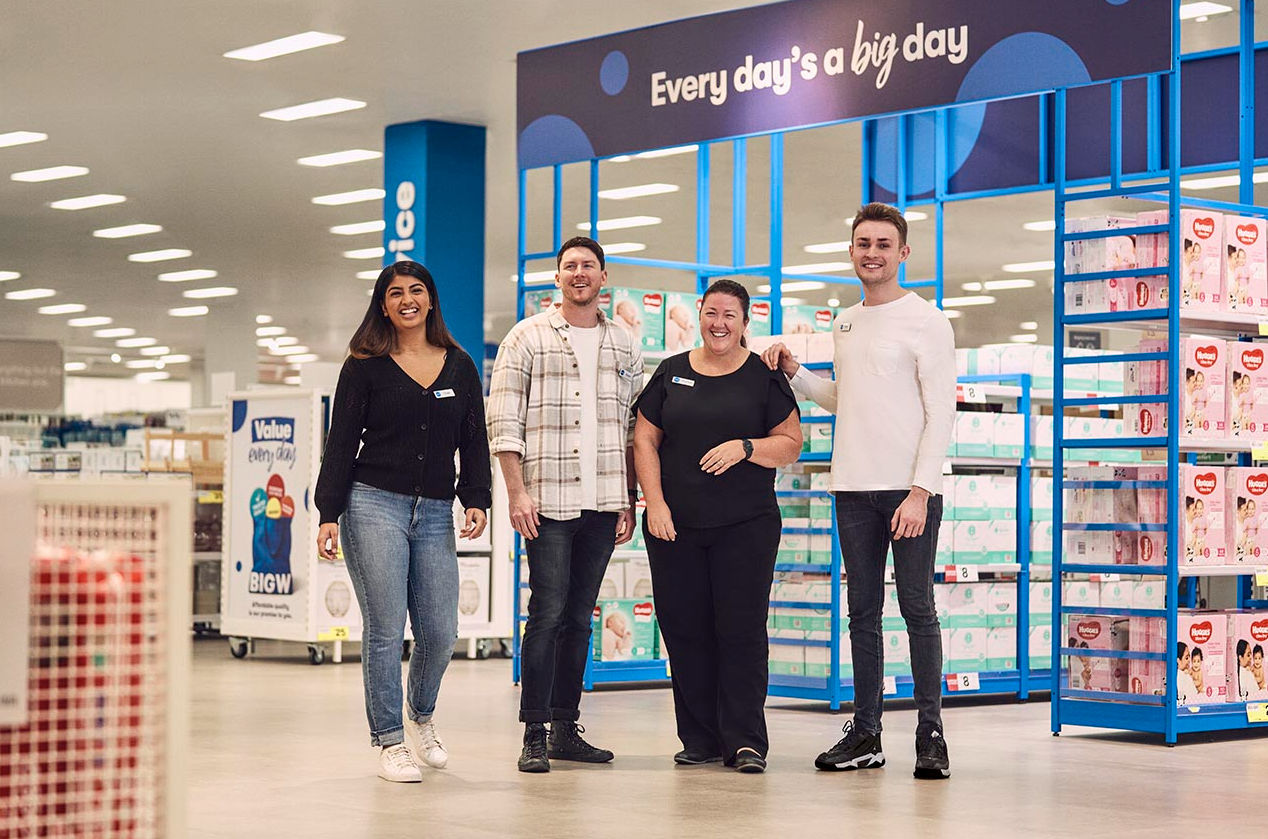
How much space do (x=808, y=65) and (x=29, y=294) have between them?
63.7ft

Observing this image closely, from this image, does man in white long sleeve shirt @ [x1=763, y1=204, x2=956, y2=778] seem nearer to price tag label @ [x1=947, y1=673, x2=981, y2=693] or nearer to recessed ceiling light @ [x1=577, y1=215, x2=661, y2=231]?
price tag label @ [x1=947, y1=673, x2=981, y2=693]

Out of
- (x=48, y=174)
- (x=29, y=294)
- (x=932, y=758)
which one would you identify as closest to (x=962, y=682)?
(x=932, y=758)

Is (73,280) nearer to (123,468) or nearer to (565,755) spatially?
(123,468)

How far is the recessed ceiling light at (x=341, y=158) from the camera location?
555 inches

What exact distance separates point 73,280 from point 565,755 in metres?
18.6

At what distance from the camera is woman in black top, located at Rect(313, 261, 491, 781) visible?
5148mm

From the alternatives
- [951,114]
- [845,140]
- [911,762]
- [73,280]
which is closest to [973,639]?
[911,762]

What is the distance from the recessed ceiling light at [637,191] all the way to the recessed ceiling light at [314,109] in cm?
326

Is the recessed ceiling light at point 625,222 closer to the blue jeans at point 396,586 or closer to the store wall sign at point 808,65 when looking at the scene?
the store wall sign at point 808,65

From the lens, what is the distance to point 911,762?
5.81 meters

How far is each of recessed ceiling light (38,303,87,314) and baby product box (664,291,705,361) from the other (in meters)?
18.9

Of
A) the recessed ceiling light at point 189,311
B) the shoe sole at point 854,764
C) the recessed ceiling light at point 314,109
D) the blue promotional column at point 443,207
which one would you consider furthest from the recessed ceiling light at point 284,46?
the recessed ceiling light at point 189,311

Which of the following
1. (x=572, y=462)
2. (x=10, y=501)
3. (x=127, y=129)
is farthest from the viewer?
(x=127, y=129)

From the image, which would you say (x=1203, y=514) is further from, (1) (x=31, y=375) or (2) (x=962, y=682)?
(1) (x=31, y=375)
